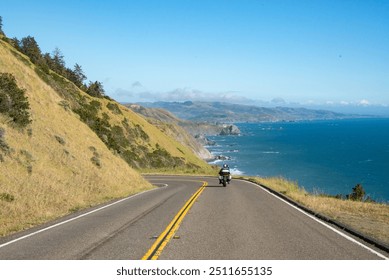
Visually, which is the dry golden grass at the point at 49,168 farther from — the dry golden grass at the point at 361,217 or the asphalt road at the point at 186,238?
the dry golden grass at the point at 361,217

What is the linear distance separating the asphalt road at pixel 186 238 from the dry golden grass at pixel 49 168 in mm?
1894

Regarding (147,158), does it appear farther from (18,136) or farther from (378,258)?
(378,258)

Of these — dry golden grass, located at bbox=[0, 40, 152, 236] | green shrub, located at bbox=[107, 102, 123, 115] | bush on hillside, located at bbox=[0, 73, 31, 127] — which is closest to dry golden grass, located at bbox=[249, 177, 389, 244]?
dry golden grass, located at bbox=[0, 40, 152, 236]

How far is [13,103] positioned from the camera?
22.1m

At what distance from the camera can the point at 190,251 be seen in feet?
27.9

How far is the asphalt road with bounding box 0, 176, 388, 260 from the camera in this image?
8367 mm

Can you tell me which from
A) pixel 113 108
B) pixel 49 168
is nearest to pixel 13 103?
pixel 49 168

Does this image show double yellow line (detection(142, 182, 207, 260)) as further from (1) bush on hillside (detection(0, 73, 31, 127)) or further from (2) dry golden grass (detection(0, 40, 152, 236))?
(1) bush on hillside (detection(0, 73, 31, 127))

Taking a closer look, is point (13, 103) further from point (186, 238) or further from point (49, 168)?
point (186, 238)

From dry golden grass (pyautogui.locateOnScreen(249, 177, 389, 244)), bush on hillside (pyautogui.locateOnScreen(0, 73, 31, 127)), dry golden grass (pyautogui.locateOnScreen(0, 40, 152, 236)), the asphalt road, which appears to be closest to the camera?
the asphalt road

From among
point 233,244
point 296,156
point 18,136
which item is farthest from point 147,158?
point 296,156

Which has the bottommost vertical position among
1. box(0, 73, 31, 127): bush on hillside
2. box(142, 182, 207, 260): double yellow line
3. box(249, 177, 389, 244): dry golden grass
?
box(249, 177, 389, 244): dry golden grass

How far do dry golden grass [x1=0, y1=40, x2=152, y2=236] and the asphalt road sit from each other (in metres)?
1.89
